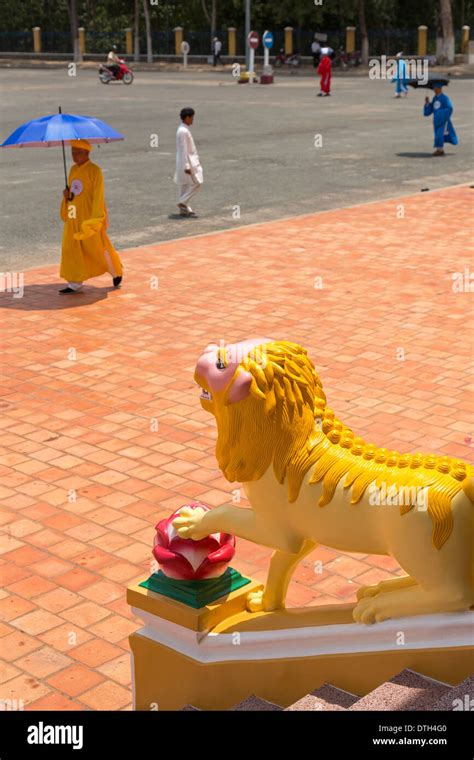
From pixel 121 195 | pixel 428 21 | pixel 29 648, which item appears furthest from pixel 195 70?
pixel 29 648

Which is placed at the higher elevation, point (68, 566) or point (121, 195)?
point (121, 195)

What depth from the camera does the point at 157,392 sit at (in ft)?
28.0

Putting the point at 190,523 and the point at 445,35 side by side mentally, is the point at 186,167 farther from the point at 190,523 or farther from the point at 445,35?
the point at 445,35

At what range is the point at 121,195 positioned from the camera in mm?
17203

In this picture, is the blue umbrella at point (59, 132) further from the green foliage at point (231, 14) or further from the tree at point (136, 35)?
the tree at point (136, 35)

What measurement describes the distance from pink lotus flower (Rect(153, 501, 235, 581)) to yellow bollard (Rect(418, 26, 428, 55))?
53.2 metres

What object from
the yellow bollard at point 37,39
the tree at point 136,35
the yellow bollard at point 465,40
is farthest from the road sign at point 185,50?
the yellow bollard at point 465,40

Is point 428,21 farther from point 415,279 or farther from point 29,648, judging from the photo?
point 29,648

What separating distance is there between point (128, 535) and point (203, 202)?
11324mm

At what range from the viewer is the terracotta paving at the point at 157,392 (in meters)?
5.38

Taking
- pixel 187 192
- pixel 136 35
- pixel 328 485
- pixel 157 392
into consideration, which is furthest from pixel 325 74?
pixel 328 485

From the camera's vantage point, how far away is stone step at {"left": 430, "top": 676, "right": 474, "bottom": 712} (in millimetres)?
3381

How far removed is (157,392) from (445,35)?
42.9m

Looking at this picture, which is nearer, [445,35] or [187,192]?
[187,192]
